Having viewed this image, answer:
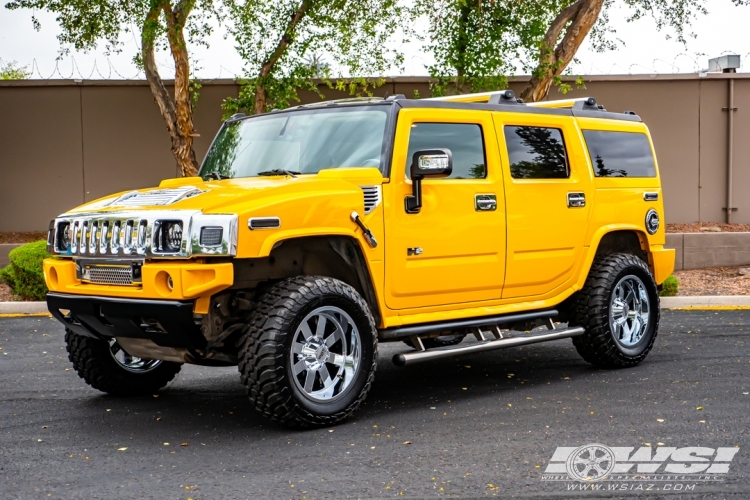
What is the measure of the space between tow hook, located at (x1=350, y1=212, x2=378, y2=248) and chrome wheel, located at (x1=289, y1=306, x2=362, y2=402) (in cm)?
53

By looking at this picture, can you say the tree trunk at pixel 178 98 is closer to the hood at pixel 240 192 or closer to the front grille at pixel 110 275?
Answer: the hood at pixel 240 192

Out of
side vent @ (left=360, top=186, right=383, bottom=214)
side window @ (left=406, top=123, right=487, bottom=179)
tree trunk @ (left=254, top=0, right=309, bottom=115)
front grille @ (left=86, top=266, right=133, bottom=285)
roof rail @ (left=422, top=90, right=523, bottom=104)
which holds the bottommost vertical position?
front grille @ (left=86, top=266, right=133, bottom=285)

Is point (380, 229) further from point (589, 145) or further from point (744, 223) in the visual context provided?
point (744, 223)

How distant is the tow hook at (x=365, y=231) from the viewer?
6.23 meters

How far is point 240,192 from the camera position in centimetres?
605

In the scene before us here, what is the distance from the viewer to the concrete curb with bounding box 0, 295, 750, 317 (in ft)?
39.8

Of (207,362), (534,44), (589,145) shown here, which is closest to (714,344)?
(589,145)

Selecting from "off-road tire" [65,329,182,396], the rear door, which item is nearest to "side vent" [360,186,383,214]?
the rear door

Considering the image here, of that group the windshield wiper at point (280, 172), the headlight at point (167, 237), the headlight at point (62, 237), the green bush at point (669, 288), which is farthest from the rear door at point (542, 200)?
the green bush at point (669, 288)

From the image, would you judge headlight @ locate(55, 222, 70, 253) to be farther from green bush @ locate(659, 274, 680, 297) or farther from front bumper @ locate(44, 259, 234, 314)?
green bush @ locate(659, 274, 680, 297)

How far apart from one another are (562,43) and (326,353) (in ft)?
36.5

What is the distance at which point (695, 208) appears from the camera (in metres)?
18.2

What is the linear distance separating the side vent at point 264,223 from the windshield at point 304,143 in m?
1.05

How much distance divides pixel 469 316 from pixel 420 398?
0.69 m
